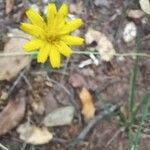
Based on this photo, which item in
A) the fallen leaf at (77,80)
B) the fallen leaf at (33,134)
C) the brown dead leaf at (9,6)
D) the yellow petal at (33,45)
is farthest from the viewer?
the brown dead leaf at (9,6)

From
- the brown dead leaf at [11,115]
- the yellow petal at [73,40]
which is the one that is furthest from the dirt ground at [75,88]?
the yellow petal at [73,40]

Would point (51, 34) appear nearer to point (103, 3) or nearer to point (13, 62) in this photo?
point (13, 62)

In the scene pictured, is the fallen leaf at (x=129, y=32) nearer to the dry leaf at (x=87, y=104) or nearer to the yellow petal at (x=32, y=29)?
the dry leaf at (x=87, y=104)

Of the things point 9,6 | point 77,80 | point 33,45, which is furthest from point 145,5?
point 33,45

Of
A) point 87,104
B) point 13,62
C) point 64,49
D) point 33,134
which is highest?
point 64,49

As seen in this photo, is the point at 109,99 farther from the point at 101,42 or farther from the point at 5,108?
the point at 5,108

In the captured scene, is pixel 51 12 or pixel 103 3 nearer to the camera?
pixel 51 12
